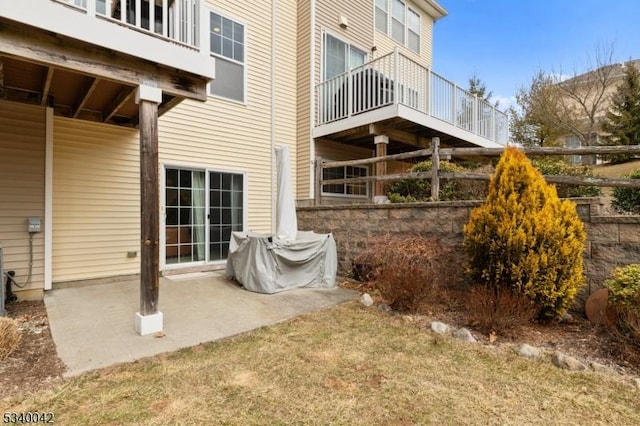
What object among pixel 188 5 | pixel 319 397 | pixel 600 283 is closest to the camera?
pixel 319 397

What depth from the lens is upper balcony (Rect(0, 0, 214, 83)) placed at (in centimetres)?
319

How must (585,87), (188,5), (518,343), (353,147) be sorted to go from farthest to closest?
(585,87) → (353,147) → (188,5) → (518,343)

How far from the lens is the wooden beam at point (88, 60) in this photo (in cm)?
321

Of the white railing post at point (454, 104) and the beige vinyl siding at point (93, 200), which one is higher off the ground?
the white railing post at point (454, 104)

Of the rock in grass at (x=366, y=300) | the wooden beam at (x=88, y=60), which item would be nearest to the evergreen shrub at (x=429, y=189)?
the rock in grass at (x=366, y=300)

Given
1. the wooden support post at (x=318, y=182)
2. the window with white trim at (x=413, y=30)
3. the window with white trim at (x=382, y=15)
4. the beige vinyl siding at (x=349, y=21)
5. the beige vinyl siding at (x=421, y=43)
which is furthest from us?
the window with white trim at (x=413, y=30)

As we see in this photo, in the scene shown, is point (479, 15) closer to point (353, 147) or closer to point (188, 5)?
point (353, 147)

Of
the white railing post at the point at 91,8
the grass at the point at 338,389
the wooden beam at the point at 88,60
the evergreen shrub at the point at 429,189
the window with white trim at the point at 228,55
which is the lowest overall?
the grass at the point at 338,389

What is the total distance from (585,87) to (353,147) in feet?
53.1

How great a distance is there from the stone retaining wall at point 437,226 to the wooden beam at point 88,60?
375 cm

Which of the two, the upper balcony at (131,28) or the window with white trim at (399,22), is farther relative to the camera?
the window with white trim at (399,22)

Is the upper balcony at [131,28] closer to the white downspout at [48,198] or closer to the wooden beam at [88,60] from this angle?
the wooden beam at [88,60]

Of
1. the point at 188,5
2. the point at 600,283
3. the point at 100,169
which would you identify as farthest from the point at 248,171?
the point at 600,283

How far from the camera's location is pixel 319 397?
2674mm
